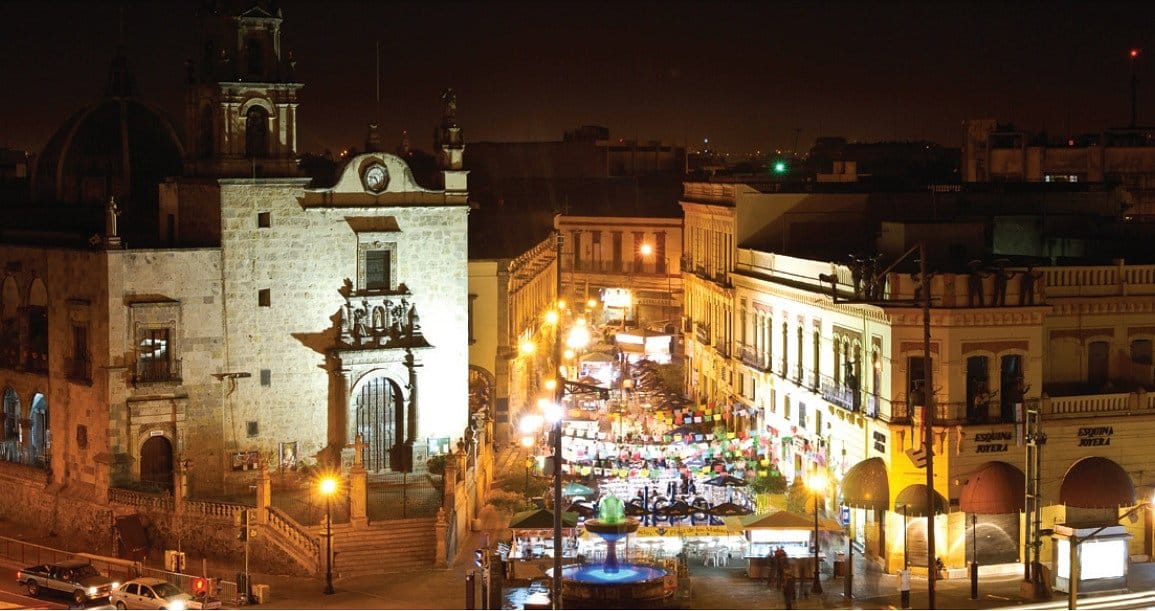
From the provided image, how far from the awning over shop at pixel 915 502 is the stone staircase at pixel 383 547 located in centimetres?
1312

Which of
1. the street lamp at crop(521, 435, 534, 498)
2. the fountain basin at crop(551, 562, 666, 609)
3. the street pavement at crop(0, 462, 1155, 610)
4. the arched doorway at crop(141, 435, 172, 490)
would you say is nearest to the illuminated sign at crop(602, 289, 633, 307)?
the street lamp at crop(521, 435, 534, 498)

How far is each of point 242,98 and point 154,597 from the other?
60.9 feet

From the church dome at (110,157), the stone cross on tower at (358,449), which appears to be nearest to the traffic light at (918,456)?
the stone cross on tower at (358,449)

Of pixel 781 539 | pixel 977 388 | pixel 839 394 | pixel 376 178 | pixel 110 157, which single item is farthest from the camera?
pixel 110 157

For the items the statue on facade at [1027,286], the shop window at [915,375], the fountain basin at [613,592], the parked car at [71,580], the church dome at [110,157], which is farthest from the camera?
the church dome at [110,157]

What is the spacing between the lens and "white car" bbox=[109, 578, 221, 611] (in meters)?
39.2

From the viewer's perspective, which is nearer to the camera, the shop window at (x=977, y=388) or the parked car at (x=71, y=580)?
the parked car at (x=71, y=580)

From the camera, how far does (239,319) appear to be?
168 ft

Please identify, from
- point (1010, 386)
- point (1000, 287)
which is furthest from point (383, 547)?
point (1000, 287)

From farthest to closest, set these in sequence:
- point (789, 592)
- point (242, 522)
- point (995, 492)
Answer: point (242, 522), point (995, 492), point (789, 592)

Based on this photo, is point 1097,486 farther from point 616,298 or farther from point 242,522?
point 616,298

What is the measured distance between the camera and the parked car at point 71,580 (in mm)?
41062

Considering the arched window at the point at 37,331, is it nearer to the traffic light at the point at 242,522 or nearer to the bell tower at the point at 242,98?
the bell tower at the point at 242,98

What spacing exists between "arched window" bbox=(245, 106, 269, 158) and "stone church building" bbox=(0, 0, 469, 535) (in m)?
0.05
